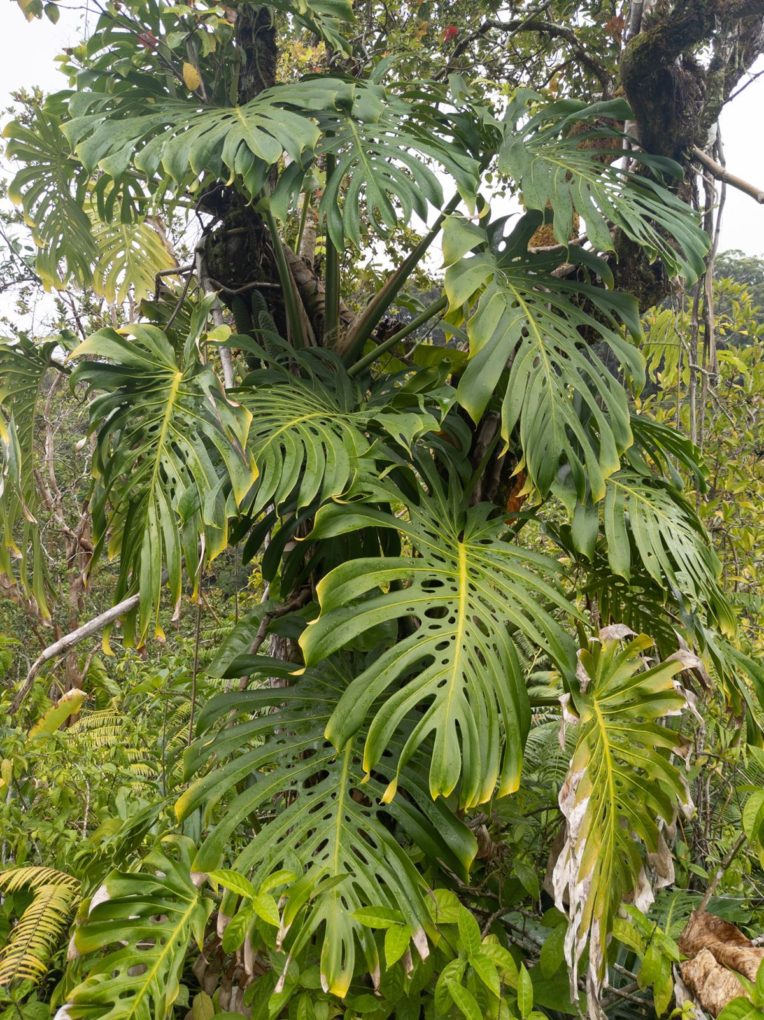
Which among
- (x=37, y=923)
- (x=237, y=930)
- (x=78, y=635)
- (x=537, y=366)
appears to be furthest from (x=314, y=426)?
(x=37, y=923)

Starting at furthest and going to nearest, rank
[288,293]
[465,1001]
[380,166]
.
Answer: [288,293]
[380,166]
[465,1001]

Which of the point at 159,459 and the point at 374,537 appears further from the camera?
the point at 374,537

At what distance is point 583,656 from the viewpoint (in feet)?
3.77

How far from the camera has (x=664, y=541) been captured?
139cm

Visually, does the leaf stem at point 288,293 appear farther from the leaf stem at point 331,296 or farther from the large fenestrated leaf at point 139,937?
the large fenestrated leaf at point 139,937

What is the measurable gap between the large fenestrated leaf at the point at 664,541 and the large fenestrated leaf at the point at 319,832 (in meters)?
0.52

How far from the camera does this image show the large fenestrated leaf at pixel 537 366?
3.86 feet

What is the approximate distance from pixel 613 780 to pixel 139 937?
73 centimetres

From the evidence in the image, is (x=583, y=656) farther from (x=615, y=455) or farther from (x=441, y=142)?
(x=441, y=142)

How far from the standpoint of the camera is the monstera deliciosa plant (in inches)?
40.8

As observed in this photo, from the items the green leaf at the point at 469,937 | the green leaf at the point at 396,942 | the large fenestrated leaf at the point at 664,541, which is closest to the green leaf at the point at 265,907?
the green leaf at the point at 396,942

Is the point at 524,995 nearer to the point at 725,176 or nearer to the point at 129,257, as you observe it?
the point at 725,176

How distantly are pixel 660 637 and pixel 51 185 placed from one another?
1752mm

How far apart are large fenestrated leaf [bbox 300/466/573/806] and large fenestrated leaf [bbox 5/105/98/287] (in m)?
1.15
